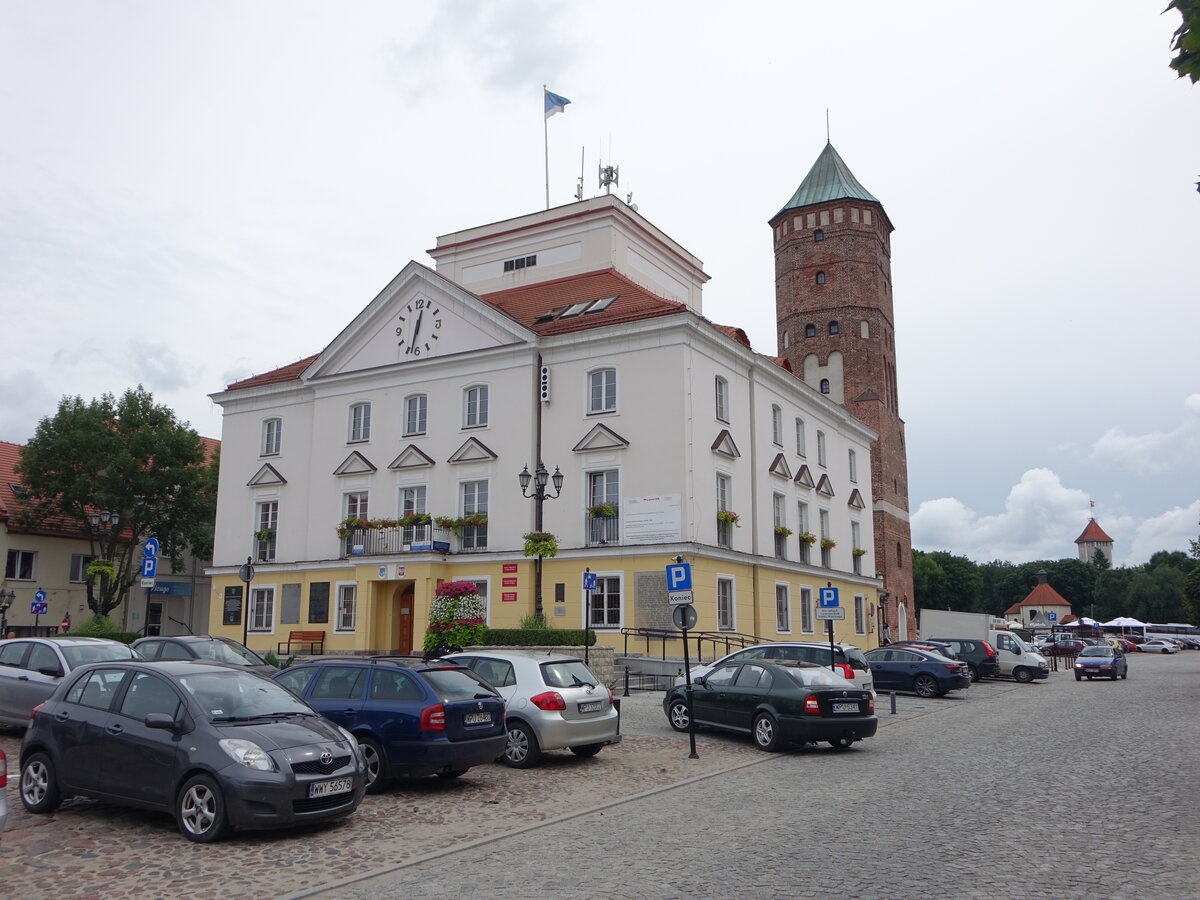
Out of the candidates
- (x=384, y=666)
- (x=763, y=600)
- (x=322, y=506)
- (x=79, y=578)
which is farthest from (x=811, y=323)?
→ (x=384, y=666)

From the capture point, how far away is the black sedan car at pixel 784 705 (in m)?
16.2

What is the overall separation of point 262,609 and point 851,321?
108 feet

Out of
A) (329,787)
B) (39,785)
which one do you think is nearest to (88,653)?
(39,785)

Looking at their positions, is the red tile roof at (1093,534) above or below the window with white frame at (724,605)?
above

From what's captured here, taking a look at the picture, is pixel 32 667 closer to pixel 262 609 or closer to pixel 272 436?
pixel 262 609

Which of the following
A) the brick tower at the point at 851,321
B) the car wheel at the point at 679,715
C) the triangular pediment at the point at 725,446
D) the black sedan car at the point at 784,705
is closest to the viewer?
the black sedan car at the point at 784,705

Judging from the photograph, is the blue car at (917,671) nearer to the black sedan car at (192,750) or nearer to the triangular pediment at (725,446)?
the triangular pediment at (725,446)

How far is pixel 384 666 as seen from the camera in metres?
12.9

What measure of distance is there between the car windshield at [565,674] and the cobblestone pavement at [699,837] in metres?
1.16

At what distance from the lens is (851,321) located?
179 feet

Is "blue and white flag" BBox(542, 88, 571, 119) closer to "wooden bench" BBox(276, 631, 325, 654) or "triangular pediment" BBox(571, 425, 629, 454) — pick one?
"triangular pediment" BBox(571, 425, 629, 454)

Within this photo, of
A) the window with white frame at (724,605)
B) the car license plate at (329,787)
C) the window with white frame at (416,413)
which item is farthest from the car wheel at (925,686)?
the car license plate at (329,787)

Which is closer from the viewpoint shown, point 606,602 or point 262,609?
point 606,602

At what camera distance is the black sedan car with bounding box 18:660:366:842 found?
30.5 feet
